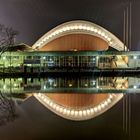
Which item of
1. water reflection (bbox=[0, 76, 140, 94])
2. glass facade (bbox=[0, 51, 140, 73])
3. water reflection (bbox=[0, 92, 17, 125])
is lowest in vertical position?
water reflection (bbox=[0, 92, 17, 125])

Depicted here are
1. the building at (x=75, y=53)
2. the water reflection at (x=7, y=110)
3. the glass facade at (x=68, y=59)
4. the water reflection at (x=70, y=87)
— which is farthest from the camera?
the building at (x=75, y=53)

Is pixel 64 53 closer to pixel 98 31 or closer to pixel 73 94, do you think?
pixel 98 31

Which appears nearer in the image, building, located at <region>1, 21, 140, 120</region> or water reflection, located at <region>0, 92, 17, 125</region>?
water reflection, located at <region>0, 92, 17, 125</region>

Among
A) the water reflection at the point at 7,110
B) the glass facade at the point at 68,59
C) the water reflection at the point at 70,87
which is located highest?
the glass facade at the point at 68,59

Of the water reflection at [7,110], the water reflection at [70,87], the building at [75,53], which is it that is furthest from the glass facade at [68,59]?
the water reflection at [7,110]

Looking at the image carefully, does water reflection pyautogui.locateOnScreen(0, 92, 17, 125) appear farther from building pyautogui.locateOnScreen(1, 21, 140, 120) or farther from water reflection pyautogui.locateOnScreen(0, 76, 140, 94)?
building pyautogui.locateOnScreen(1, 21, 140, 120)

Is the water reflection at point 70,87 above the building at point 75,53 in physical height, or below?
below

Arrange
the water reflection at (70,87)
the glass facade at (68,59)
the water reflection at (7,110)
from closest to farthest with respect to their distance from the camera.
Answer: the water reflection at (7,110) < the water reflection at (70,87) < the glass facade at (68,59)

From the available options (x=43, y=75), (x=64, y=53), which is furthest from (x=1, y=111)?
(x=64, y=53)

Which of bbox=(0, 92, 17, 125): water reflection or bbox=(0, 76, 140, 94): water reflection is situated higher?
bbox=(0, 76, 140, 94): water reflection

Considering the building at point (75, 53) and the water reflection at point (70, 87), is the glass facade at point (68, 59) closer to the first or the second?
the building at point (75, 53)

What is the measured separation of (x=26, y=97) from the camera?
893 inches

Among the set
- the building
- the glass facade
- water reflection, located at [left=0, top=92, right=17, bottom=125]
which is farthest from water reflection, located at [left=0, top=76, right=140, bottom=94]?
the glass facade

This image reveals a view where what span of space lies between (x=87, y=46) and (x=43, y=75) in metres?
20.0
